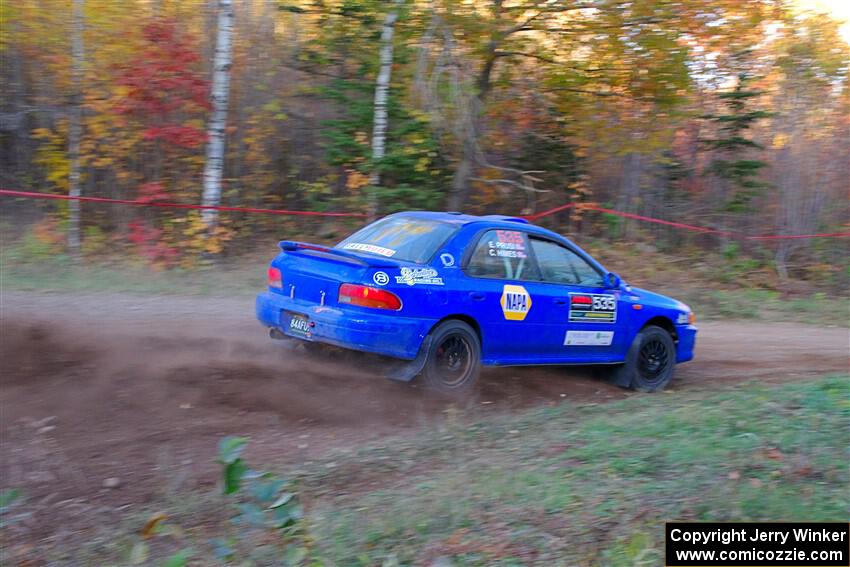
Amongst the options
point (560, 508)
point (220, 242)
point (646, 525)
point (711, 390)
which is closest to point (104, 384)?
point (560, 508)

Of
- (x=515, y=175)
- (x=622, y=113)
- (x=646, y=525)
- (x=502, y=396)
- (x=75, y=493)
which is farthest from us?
(x=515, y=175)

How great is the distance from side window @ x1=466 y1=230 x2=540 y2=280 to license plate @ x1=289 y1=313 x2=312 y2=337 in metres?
1.48

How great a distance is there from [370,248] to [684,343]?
3660 millimetres

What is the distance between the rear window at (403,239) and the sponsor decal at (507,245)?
407 millimetres

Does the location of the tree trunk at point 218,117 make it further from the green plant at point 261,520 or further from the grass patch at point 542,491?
the green plant at point 261,520

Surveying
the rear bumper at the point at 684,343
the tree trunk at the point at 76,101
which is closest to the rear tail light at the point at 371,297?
the rear bumper at the point at 684,343

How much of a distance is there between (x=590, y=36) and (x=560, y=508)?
11506 mm

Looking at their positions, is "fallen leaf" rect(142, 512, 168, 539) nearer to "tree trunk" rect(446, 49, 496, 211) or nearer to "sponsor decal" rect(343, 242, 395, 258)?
"sponsor decal" rect(343, 242, 395, 258)

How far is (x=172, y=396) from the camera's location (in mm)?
6527

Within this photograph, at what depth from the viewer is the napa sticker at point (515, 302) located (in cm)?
738

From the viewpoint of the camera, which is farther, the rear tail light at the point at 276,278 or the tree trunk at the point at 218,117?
the tree trunk at the point at 218,117

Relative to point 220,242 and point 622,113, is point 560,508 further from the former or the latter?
point 622,113

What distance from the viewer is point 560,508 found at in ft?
14.5

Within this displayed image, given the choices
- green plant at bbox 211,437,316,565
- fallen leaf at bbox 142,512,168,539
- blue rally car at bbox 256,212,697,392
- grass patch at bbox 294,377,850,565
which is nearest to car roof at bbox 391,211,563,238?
blue rally car at bbox 256,212,697,392
